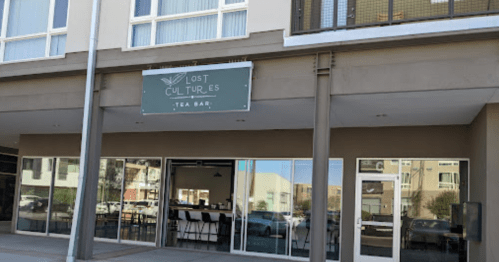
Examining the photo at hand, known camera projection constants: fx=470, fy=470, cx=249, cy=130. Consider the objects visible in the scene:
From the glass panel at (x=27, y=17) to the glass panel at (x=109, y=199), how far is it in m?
3.90

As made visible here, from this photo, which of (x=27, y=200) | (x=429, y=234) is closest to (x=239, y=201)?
(x=429, y=234)

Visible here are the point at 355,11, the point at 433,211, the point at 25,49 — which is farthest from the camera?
the point at 25,49

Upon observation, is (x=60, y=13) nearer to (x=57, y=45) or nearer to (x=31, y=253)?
(x=57, y=45)

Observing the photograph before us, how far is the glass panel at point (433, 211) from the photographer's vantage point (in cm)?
911

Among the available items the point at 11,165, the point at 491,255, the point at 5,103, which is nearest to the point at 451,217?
the point at 491,255

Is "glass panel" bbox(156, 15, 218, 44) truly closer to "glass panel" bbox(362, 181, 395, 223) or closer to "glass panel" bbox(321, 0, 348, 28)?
"glass panel" bbox(321, 0, 348, 28)

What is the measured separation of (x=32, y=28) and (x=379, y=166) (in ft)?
26.3

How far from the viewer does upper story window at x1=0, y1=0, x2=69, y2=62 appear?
32.3 ft

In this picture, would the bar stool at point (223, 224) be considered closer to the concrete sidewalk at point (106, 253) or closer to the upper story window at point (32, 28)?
the concrete sidewalk at point (106, 253)

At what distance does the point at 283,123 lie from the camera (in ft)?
32.3

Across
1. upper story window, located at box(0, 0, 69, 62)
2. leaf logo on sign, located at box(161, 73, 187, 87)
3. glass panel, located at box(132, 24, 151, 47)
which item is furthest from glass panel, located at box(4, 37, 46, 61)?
leaf logo on sign, located at box(161, 73, 187, 87)

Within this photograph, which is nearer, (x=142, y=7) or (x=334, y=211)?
(x=142, y=7)

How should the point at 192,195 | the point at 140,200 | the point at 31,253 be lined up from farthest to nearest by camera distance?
the point at 192,195
the point at 140,200
the point at 31,253

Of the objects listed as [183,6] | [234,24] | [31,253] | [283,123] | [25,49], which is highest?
[183,6]
